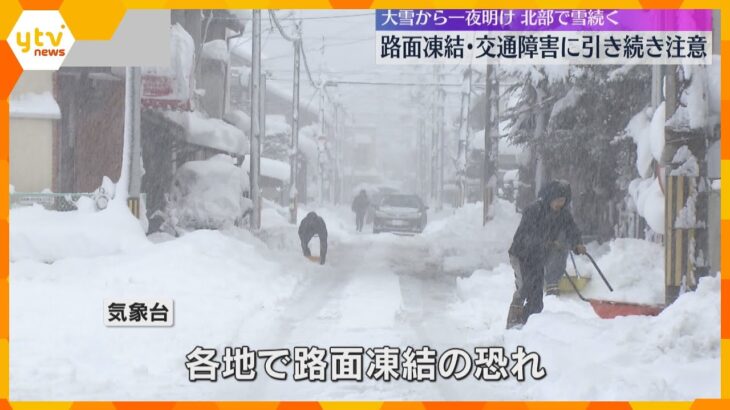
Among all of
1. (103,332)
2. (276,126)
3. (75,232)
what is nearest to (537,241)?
(103,332)

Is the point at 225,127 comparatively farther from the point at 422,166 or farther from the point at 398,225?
the point at 422,166

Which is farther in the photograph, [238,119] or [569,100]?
Result: [238,119]

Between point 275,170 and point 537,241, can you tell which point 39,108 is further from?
point 275,170

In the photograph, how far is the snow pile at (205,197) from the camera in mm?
16469

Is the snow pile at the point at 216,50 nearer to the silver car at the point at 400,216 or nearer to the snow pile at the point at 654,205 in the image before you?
the silver car at the point at 400,216

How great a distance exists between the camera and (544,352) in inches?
214

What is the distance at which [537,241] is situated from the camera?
7.54 metres

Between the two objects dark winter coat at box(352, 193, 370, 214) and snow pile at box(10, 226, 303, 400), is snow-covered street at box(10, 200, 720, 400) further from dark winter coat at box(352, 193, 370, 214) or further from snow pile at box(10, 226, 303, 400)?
dark winter coat at box(352, 193, 370, 214)

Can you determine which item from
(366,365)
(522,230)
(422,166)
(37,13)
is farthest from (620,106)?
(422,166)

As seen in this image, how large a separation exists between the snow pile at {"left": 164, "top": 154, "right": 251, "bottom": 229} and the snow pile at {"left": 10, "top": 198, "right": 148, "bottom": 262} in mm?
6102

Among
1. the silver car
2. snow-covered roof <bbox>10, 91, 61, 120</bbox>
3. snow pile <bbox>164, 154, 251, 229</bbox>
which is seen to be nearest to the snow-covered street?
snow-covered roof <bbox>10, 91, 61, 120</bbox>

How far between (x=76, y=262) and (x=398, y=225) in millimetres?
19221

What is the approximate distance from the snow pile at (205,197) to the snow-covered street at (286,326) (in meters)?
4.75

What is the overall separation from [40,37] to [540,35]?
324 centimetres
